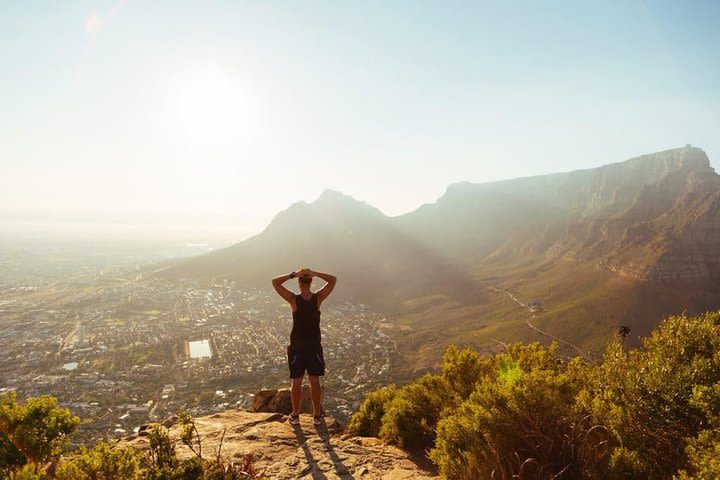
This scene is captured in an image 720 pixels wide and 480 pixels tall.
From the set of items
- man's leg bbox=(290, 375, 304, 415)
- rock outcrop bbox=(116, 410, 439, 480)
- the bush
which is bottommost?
rock outcrop bbox=(116, 410, 439, 480)

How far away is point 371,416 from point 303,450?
3797 millimetres

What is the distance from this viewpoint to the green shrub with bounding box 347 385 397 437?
10.9 meters

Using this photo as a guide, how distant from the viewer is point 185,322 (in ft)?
333

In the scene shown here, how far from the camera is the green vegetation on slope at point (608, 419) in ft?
16.1

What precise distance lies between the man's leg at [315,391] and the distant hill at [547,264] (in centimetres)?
6763

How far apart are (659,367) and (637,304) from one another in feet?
322

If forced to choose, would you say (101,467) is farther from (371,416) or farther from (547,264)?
(547,264)

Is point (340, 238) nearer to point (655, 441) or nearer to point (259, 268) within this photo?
point (259, 268)

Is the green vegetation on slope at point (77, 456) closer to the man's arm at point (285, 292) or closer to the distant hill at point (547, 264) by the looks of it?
the man's arm at point (285, 292)

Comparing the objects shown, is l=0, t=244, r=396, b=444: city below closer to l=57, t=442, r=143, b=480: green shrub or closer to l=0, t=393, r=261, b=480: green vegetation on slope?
l=0, t=393, r=261, b=480: green vegetation on slope

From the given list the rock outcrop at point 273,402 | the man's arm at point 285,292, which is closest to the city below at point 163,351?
the rock outcrop at point 273,402

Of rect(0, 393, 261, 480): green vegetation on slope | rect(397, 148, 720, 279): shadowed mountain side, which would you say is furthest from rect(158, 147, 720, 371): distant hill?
rect(0, 393, 261, 480): green vegetation on slope

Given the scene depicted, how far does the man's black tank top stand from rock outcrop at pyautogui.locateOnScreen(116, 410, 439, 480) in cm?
235

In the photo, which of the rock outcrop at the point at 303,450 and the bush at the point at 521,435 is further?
the rock outcrop at the point at 303,450
